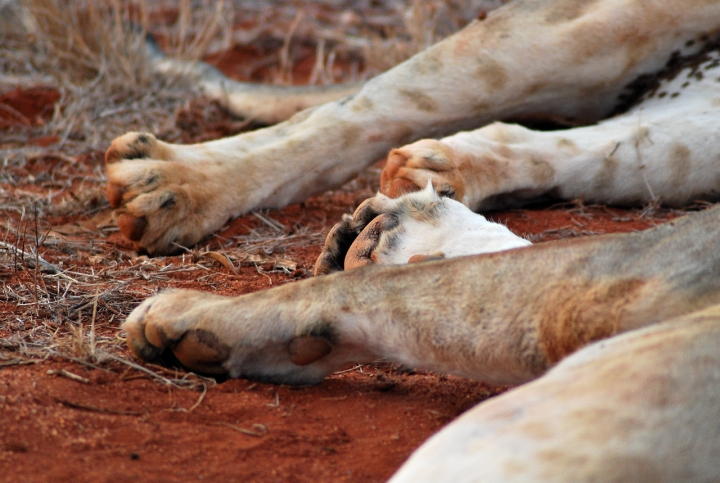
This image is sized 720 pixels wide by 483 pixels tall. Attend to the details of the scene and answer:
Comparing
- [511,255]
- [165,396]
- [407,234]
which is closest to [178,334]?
[165,396]

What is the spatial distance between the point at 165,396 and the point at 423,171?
4.05 feet

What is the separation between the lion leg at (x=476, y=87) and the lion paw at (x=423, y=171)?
0.45 m

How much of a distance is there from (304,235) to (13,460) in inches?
63.8

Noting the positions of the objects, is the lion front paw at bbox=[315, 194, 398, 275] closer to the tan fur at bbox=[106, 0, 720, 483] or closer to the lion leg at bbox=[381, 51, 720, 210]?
the tan fur at bbox=[106, 0, 720, 483]

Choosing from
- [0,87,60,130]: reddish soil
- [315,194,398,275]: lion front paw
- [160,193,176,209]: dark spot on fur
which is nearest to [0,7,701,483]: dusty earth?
[160,193,176,209]: dark spot on fur

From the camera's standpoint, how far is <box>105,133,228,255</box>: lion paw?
2.50 m

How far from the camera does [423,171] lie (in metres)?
2.53

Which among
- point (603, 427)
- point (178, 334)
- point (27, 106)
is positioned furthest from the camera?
point (27, 106)

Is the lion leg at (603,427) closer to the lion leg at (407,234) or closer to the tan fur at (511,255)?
the tan fur at (511,255)

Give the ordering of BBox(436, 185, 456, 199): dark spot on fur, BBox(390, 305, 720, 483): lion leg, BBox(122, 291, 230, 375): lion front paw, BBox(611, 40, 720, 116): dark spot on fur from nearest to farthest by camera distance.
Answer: BBox(390, 305, 720, 483): lion leg < BBox(122, 291, 230, 375): lion front paw < BBox(436, 185, 456, 199): dark spot on fur < BBox(611, 40, 720, 116): dark spot on fur

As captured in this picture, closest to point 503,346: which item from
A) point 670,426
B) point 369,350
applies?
point 369,350

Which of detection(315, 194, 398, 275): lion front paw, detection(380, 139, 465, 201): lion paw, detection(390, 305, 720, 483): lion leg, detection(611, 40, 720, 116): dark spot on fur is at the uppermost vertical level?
detection(611, 40, 720, 116): dark spot on fur

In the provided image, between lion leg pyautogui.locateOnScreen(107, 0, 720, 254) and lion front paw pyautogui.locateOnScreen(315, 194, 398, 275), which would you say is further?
Answer: lion leg pyautogui.locateOnScreen(107, 0, 720, 254)

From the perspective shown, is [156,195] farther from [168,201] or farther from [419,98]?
[419,98]
